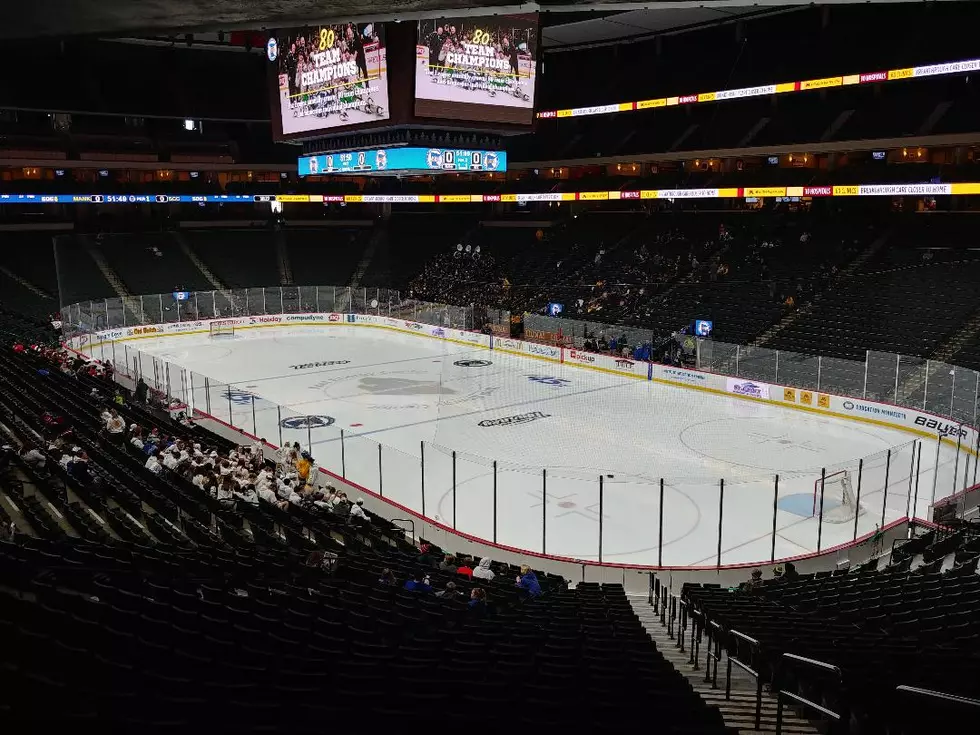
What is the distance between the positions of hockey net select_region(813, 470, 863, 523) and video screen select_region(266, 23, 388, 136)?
17422 millimetres

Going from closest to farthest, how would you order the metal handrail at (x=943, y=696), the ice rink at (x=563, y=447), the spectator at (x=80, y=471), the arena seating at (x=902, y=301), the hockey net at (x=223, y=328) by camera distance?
the metal handrail at (x=943, y=696) < the spectator at (x=80, y=471) < the ice rink at (x=563, y=447) < the arena seating at (x=902, y=301) < the hockey net at (x=223, y=328)

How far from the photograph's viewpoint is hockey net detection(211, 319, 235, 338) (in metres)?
43.5

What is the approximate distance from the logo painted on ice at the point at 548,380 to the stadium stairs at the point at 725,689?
20.0 metres

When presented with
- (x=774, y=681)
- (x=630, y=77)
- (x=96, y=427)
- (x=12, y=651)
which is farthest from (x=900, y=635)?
(x=630, y=77)

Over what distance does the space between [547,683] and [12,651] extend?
334 cm

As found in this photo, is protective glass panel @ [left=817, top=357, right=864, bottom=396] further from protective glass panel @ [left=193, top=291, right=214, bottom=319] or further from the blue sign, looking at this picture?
protective glass panel @ [left=193, top=291, right=214, bottom=319]

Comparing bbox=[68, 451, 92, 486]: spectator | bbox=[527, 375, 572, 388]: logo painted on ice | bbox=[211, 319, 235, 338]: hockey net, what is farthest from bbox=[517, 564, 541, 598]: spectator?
bbox=[211, 319, 235, 338]: hockey net

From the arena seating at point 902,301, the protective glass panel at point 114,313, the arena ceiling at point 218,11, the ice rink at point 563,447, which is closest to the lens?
the arena ceiling at point 218,11

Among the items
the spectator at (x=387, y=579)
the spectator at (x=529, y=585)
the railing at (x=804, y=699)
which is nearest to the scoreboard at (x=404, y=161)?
the spectator at (x=529, y=585)

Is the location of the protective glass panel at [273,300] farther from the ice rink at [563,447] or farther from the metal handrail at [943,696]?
the metal handrail at [943,696]

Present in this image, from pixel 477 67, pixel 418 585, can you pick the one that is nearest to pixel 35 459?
pixel 418 585

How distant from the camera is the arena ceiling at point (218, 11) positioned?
3.69 m

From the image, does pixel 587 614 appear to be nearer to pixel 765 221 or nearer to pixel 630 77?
pixel 765 221

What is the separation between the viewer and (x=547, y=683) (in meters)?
5.74
